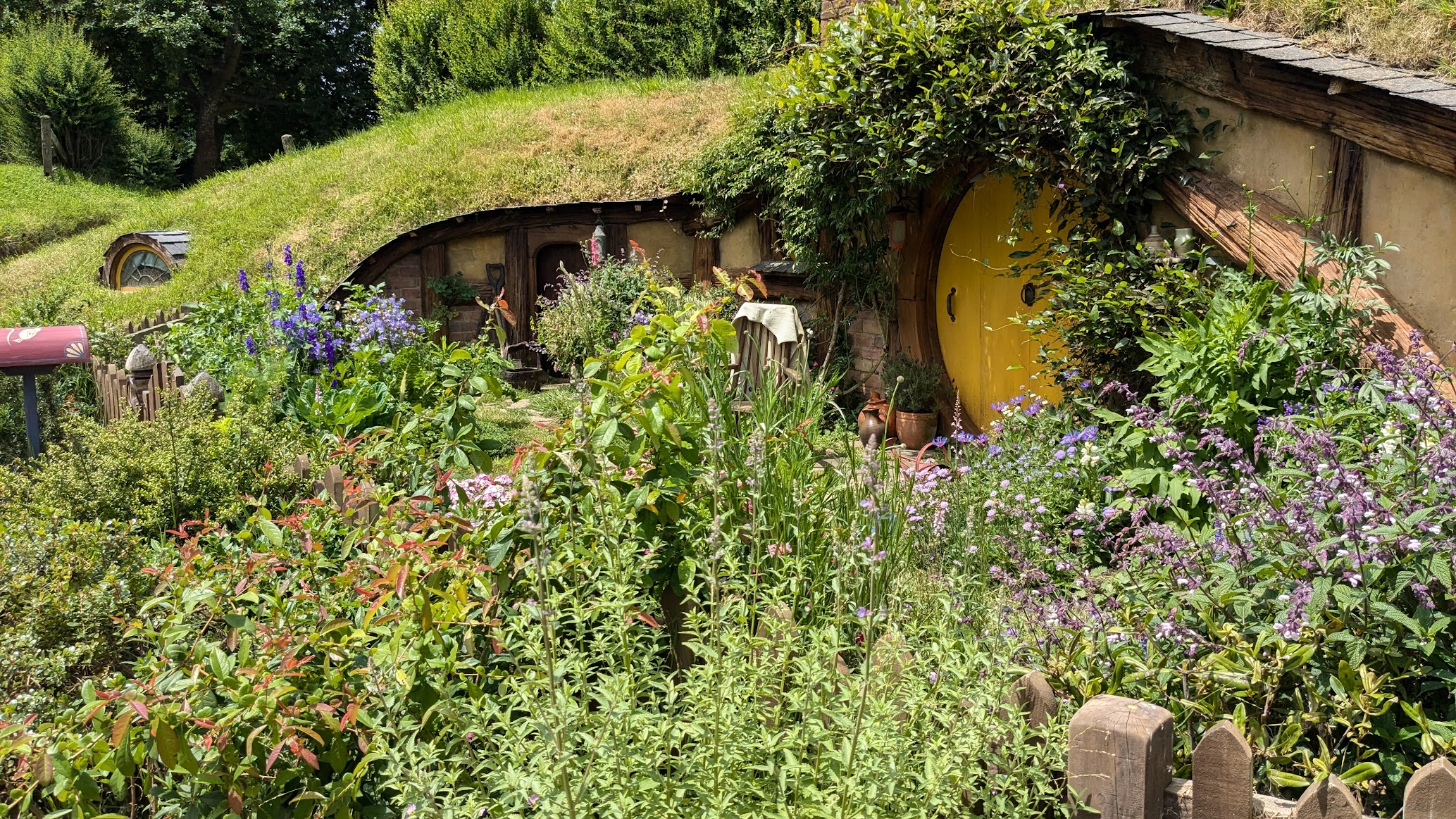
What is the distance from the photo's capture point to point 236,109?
29266 mm

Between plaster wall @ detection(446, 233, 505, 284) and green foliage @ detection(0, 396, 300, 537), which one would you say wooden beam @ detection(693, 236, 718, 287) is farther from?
green foliage @ detection(0, 396, 300, 537)

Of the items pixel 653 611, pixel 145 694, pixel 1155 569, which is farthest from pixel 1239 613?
pixel 145 694

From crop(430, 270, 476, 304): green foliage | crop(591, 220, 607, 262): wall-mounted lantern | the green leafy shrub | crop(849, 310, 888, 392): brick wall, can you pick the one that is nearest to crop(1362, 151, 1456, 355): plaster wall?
crop(849, 310, 888, 392): brick wall

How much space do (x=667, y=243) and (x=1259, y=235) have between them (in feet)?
23.8

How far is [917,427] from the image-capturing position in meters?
7.42

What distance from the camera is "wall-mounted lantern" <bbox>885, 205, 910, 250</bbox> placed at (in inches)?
299

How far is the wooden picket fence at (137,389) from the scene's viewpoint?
6.11m

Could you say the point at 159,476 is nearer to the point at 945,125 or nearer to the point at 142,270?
the point at 945,125

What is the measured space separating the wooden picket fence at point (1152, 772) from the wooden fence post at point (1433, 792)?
114 mm

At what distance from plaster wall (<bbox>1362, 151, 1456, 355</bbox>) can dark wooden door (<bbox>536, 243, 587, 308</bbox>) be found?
8391 millimetres

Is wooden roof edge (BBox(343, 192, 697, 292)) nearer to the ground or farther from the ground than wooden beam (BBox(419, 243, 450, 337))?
farther from the ground

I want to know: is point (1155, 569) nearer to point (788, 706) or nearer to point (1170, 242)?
point (788, 706)

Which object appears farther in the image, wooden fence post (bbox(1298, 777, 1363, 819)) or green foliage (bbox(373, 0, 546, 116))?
green foliage (bbox(373, 0, 546, 116))

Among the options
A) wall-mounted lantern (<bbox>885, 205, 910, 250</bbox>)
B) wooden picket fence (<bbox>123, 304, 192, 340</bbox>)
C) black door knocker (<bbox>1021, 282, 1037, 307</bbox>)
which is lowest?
wooden picket fence (<bbox>123, 304, 192, 340</bbox>)
